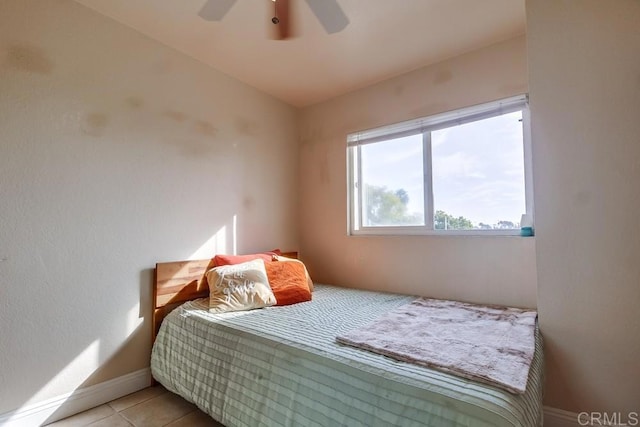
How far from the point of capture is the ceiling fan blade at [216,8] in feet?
4.96

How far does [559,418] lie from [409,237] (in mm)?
1390

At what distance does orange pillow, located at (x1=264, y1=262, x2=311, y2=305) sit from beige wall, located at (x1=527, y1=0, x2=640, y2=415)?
1.48 meters

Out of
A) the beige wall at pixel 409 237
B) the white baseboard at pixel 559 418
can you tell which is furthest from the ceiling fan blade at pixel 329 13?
the white baseboard at pixel 559 418

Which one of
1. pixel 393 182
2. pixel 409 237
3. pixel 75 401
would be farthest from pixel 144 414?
pixel 393 182

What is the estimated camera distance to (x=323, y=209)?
308 cm

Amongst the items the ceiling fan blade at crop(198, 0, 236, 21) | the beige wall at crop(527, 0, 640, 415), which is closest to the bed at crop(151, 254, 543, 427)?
the beige wall at crop(527, 0, 640, 415)

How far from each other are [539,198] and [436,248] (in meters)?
0.94

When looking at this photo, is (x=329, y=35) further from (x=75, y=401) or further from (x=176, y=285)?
(x=75, y=401)

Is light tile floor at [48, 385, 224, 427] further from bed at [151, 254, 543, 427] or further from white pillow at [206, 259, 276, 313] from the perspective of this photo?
white pillow at [206, 259, 276, 313]

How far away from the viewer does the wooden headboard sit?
2.03 meters

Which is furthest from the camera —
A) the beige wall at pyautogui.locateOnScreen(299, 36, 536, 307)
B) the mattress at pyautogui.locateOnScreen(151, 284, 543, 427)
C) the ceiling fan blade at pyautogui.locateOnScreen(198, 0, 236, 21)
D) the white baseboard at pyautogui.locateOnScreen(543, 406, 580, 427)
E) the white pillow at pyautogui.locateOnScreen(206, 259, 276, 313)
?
the beige wall at pyautogui.locateOnScreen(299, 36, 536, 307)

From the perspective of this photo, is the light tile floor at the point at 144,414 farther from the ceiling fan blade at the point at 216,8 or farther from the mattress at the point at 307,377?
the ceiling fan blade at the point at 216,8

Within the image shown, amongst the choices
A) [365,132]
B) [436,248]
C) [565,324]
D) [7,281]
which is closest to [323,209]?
[365,132]
